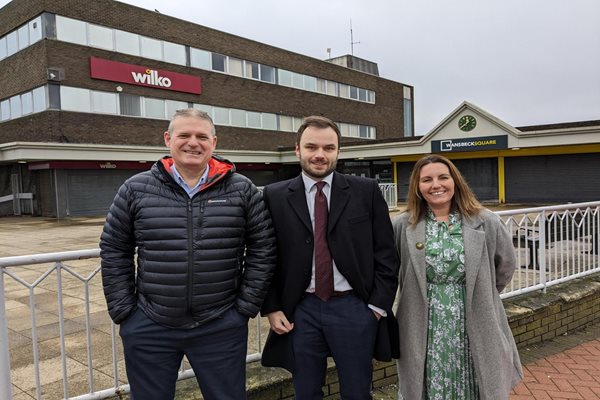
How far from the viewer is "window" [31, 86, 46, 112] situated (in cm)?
2069

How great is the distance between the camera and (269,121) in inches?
1224

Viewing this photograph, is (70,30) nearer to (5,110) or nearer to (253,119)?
(5,110)

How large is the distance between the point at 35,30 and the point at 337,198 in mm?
Result: 23553

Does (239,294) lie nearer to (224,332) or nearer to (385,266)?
(224,332)

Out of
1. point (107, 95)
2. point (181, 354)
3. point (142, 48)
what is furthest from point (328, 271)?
point (142, 48)

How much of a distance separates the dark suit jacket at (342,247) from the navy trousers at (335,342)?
63mm

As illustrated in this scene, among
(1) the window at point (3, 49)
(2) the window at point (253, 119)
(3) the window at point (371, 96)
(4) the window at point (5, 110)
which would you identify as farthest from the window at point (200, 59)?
(3) the window at point (371, 96)

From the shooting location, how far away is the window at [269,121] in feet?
101

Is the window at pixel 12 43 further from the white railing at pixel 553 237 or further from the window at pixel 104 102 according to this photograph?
the white railing at pixel 553 237

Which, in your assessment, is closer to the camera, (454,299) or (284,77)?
(454,299)

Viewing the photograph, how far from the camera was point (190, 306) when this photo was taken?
2119mm

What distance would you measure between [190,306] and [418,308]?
124 centimetres

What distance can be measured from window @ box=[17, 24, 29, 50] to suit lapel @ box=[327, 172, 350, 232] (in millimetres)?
24208

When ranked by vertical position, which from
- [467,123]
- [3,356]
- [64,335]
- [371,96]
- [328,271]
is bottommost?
[64,335]
